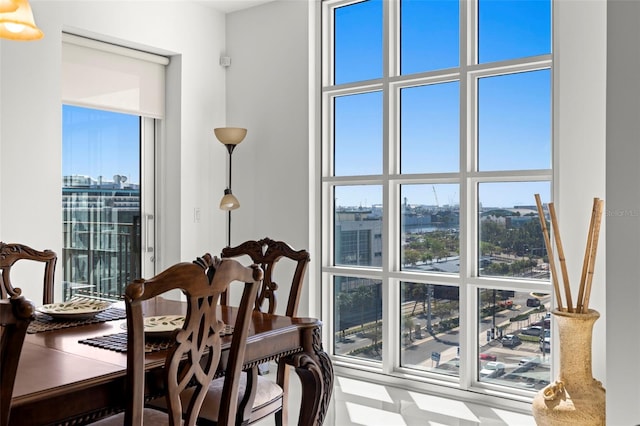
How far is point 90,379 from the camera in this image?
60.5 inches

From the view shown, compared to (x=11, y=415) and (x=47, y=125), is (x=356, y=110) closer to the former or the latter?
(x=47, y=125)

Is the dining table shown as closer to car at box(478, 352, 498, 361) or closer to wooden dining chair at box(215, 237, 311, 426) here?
wooden dining chair at box(215, 237, 311, 426)

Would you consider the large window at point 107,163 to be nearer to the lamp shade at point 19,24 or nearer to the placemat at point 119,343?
the lamp shade at point 19,24

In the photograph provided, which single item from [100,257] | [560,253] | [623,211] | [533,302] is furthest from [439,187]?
[100,257]

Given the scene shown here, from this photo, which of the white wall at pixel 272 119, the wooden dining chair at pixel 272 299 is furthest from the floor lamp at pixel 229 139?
the wooden dining chair at pixel 272 299

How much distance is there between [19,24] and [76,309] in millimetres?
1132

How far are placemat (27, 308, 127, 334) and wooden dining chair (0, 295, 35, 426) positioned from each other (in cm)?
101

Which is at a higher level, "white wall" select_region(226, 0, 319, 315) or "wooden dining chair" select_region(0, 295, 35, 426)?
"white wall" select_region(226, 0, 319, 315)

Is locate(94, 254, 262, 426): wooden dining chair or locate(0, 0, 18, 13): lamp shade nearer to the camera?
locate(94, 254, 262, 426): wooden dining chair

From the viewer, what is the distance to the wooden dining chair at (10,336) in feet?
3.55

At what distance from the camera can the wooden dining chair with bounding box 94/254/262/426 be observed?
148 centimetres

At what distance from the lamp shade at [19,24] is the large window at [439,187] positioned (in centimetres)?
242

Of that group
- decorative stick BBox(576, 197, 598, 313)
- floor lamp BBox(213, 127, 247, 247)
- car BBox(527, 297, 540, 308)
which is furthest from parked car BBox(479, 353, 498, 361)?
floor lamp BBox(213, 127, 247, 247)

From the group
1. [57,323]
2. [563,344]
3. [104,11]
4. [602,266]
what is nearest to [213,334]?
[57,323]
